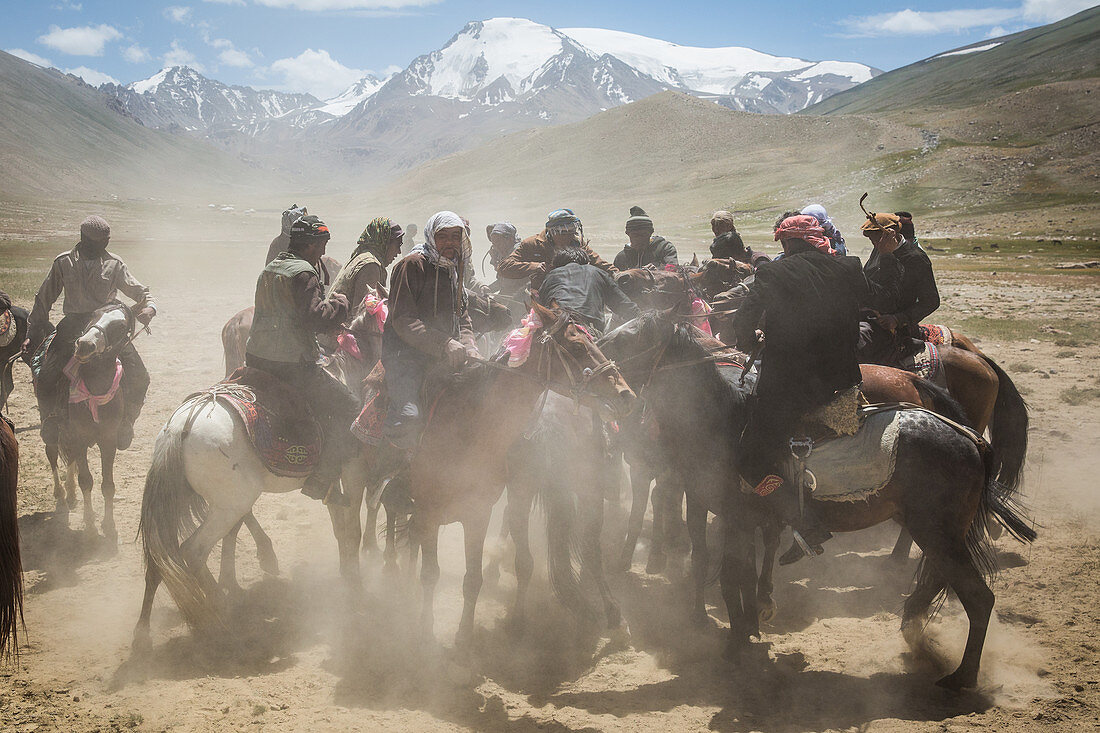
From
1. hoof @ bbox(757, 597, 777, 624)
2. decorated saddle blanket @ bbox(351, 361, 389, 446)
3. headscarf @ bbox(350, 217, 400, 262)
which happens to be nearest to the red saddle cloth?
decorated saddle blanket @ bbox(351, 361, 389, 446)

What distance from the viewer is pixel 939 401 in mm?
5285

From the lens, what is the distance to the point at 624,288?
24.1 feet

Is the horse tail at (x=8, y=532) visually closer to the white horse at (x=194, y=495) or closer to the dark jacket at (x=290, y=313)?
the white horse at (x=194, y=495)

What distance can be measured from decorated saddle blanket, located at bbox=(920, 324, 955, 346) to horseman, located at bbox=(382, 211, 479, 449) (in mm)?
4573

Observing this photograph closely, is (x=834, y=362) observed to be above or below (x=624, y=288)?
below

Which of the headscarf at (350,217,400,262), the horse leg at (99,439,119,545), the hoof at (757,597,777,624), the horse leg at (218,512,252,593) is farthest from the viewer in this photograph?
the horse leg at (99,439,119,545)

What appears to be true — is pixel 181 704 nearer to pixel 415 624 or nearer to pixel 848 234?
pixel 415 624

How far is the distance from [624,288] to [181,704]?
209 inches

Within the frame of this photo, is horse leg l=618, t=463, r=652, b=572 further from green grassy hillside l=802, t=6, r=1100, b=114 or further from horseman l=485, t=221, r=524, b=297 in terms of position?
green grassy hillside l=802, t=6, r=1100, b=114

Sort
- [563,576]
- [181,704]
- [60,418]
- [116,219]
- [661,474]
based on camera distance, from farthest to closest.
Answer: [116,219]
[60,418]
[661,474]
[563,576]
[181,704]

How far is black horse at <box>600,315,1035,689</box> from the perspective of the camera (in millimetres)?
4727

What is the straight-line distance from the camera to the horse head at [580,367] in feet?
14.2

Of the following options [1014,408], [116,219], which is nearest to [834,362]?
[1014,408]

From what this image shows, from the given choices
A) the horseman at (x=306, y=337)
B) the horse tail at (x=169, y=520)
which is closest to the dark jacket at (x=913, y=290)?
the horseman at (x=306, y=337)
